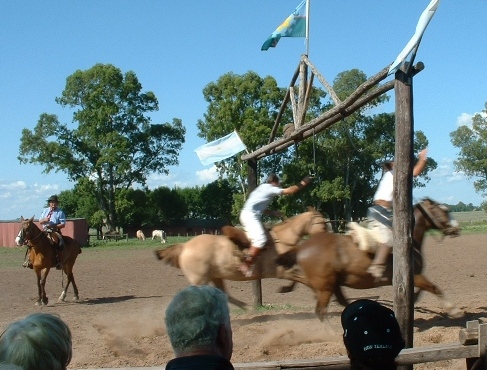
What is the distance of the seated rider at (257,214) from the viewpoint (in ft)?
34.8

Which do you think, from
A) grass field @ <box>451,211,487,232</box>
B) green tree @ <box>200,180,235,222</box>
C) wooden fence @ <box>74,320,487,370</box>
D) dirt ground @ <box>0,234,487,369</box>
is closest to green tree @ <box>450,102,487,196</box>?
grass field @ <box>451,211,487,232</box>

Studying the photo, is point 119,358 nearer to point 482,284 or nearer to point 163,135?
point 482,284

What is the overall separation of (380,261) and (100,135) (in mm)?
48904

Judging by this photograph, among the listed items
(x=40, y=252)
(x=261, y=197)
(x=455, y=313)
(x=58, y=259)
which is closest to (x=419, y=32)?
(x=261, y=197)

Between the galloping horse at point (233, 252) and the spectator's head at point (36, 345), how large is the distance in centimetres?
792

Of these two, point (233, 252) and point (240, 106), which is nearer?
point (233, 252)

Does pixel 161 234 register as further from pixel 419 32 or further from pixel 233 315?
pixel 419 32

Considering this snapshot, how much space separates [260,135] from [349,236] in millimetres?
32100

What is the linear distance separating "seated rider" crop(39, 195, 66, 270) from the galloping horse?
5.07 m

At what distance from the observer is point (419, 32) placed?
705cm

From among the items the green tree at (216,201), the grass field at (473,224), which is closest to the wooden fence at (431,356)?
the grass field at (473,224)

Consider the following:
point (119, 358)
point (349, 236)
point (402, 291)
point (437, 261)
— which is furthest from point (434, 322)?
point (437, 261)

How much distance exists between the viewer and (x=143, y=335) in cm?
1013

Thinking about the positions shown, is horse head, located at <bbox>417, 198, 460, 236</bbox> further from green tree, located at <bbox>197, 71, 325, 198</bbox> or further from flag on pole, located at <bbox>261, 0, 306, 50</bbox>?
green tree, located at <bbox>197, 71, 325, 198</bbox>
